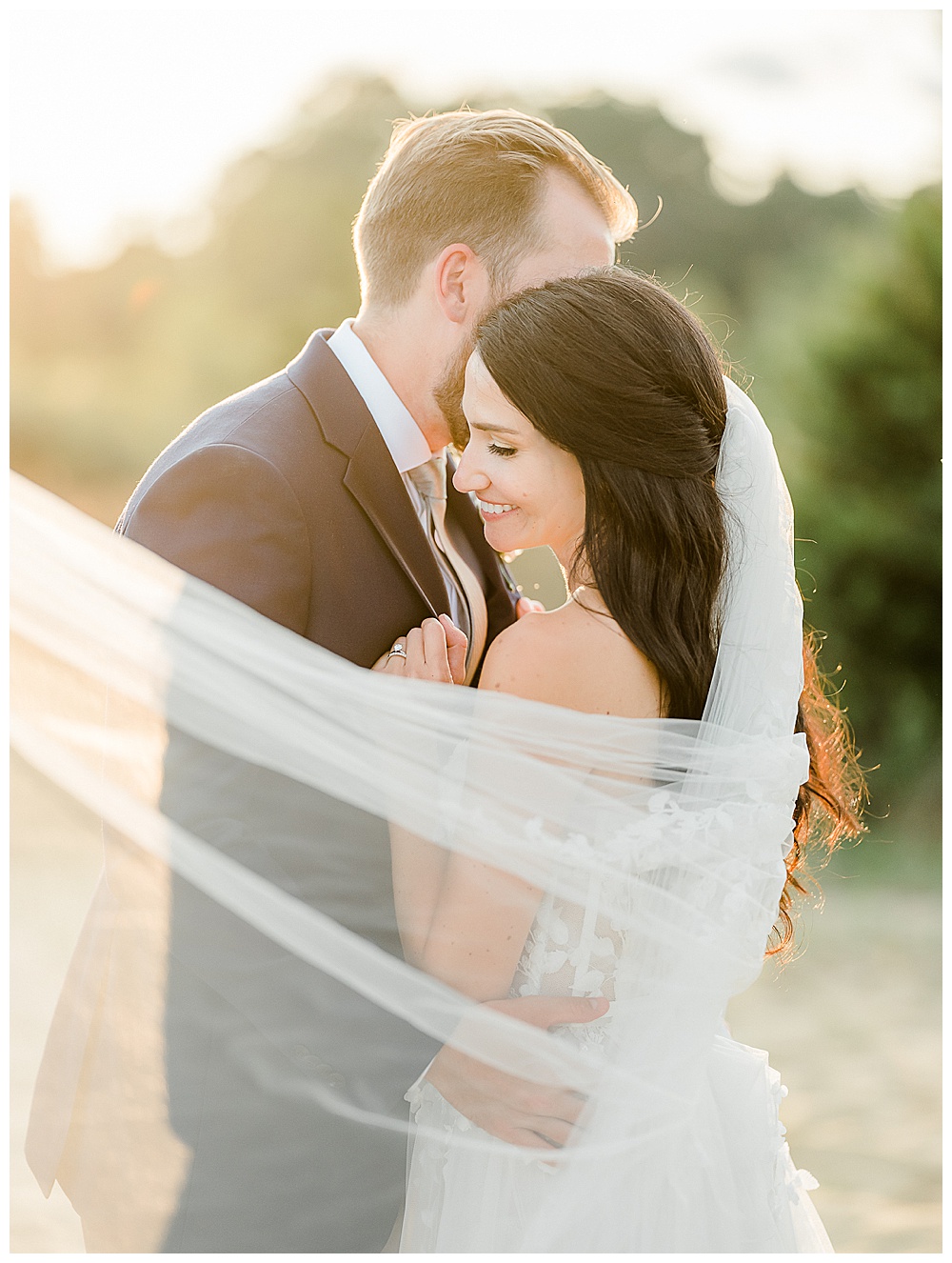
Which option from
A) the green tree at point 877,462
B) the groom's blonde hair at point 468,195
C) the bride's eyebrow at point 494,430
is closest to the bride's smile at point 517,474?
the bride's eyebrow at point 494,430

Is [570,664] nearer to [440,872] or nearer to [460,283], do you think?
[440,872]

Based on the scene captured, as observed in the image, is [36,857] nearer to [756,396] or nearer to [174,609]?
[174,609]

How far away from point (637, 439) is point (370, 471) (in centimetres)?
50

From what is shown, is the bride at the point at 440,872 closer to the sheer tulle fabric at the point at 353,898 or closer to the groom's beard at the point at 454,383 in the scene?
the sheer tulle fabric at the point at 353,898

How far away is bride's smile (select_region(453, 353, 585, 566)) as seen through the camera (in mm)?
1801

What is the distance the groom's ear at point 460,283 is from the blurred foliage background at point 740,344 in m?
3.72

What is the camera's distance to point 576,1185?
5.47 ft

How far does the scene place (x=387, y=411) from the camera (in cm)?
217

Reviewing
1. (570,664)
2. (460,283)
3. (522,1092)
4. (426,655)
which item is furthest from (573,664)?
(460,283)

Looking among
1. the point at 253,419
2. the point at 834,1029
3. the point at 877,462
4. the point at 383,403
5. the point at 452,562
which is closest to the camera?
the point at 253,419

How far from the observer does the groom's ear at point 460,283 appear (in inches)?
85.7

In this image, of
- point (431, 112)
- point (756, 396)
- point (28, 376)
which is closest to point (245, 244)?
→ point (28, 376)

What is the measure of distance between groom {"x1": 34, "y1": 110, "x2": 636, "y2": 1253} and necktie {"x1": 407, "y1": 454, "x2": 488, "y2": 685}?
0.05 m

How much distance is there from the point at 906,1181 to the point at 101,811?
180 inches
